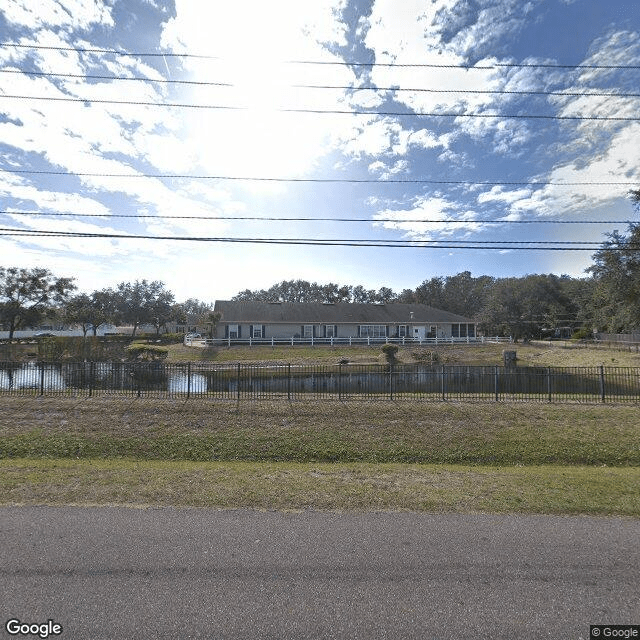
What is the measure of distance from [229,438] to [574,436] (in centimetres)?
916

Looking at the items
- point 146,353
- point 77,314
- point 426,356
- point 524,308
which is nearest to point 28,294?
point 77,314

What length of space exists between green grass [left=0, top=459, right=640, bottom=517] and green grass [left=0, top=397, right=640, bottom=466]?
1.51 metres

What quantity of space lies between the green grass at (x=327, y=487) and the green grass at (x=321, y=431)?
151 cm

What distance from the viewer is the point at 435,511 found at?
206 inches

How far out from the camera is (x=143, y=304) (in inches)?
2457

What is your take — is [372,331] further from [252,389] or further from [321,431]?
[321,431]

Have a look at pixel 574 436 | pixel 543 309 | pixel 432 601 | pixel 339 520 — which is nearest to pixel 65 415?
pixel 339 520

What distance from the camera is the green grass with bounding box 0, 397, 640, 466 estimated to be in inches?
365

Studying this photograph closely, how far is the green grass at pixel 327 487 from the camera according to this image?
5.46 metres

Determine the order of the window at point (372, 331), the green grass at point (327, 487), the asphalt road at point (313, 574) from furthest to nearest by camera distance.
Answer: the window at point (372, 331), the green grass at point (327, 487), the asphalt road at point (313, 574)

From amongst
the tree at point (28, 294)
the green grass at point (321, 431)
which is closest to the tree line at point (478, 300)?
the tree at point (28, 294)

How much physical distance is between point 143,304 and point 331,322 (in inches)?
1359

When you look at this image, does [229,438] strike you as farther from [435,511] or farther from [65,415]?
[435,511]

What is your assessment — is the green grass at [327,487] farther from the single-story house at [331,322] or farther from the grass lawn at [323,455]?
the single-story house at [331,322]
